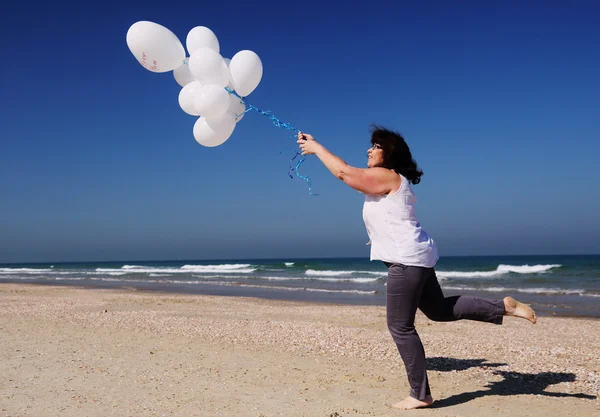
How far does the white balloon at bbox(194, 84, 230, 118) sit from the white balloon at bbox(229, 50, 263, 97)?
297 mm

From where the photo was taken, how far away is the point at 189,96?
16.9 feet

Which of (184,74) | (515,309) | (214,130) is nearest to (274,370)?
(515,309)

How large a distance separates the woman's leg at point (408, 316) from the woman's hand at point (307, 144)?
1.04 meters

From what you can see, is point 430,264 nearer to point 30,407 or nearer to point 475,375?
point 475,375

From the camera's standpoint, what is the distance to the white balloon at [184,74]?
5.50 metres

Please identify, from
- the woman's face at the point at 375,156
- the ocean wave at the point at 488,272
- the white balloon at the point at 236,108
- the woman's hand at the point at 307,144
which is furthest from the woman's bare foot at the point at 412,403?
the ocean wave at the point at 488,272

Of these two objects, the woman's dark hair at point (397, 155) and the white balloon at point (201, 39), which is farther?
the white balloon at point (201, 39)

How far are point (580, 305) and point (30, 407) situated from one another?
14.7m

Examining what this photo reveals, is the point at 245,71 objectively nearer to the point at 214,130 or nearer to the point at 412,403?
the point at 214,130

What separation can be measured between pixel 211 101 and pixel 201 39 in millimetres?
966

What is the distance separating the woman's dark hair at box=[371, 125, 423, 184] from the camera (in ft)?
12.5

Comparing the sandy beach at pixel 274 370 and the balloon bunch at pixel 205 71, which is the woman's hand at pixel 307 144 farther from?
the sandy beach at pixel 274 370

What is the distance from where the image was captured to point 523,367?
207 inches

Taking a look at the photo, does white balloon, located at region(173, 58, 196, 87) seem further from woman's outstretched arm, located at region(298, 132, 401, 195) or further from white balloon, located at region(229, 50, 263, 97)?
woman's outstretched arm, located at region(298, 132, 401, 195)
